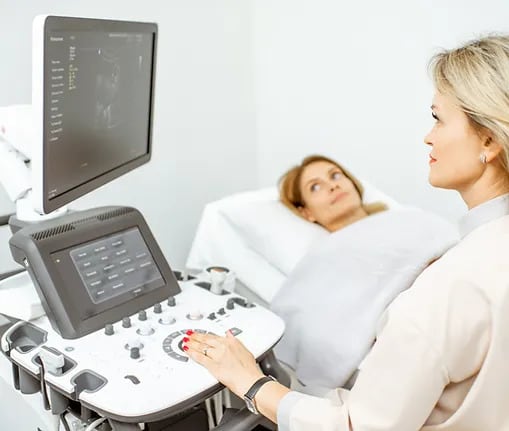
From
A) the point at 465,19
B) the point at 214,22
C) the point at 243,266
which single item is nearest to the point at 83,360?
the point at 243,266

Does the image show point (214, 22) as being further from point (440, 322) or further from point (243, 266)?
point (440, 322)

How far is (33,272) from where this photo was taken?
1.26 metres

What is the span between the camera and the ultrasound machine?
1.13 m

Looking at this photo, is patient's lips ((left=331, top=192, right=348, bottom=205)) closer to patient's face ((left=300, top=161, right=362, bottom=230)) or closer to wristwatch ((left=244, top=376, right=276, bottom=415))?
patient's face ((left=300, top=161, right=362, bottom=230))

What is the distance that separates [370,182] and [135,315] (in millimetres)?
1229

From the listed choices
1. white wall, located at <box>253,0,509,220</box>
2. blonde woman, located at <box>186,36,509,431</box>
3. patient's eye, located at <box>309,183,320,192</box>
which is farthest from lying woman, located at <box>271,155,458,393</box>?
blonde woman, located at <box>186,36,509,431</box>

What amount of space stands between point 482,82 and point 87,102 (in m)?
0.74

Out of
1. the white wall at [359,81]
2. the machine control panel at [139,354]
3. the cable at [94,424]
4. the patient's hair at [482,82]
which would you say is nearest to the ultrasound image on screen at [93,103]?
the machine control panel at [139,354]

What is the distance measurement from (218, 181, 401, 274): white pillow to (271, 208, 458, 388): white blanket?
0.34ft

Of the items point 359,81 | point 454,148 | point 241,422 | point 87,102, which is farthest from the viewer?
point 359,81

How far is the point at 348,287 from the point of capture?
1.69 metres

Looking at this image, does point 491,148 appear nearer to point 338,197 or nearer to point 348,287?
point 348,287

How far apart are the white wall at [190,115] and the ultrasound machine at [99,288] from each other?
507 millimetres

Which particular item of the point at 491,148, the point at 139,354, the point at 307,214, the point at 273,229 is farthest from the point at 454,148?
the point at 307,214
